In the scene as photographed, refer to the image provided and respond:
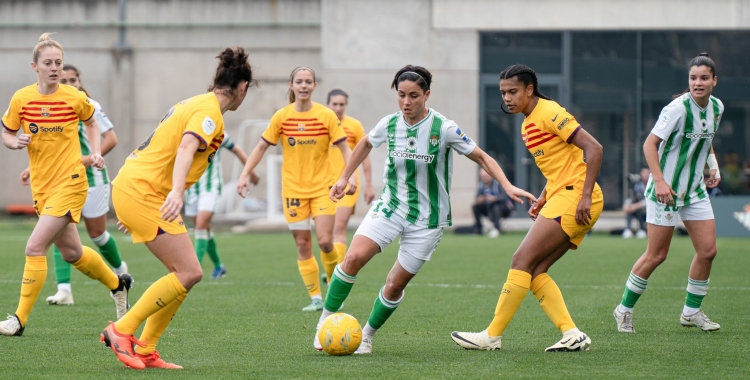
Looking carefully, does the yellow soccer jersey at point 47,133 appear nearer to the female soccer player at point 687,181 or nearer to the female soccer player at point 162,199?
the female soccer player at point 162,199

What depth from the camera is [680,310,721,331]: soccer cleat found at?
7.58 metres

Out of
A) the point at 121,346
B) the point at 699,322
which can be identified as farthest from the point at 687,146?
the point at 121,346

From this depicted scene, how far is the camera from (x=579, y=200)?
6.51 metres

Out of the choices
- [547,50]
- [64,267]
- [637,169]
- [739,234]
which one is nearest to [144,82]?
[547,50]

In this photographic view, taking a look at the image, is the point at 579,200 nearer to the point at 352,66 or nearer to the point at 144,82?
the point at 352,66

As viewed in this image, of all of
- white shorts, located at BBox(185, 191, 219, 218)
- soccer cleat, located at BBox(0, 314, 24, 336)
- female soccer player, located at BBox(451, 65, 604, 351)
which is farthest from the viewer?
white shorts, located at BBox(185, 191, 219, 218)

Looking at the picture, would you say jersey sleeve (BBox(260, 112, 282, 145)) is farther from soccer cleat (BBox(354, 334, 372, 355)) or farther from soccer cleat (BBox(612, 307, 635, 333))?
soccer cleat (BBox(612, 307, 635, 333))

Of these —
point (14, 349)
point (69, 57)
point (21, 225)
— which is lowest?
point (21, 225)

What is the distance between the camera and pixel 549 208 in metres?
6.59

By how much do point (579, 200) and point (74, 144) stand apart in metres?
3.86

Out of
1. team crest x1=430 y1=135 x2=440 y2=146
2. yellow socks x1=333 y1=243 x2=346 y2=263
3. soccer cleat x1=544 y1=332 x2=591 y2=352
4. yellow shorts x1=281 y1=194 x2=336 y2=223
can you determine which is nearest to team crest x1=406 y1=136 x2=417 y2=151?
team crest x1=430 y1=135 x2=440 y2=146

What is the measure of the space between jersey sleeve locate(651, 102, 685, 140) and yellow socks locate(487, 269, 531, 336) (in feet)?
5.37

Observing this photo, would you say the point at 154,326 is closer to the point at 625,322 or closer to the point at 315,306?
the point at 315,306

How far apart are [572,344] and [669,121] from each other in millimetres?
1936
